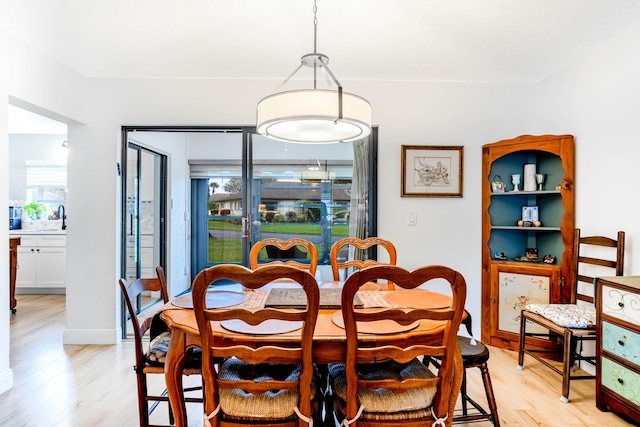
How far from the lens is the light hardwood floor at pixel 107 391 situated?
214 centimetres

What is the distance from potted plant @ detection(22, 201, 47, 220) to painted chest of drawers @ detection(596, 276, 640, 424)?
21.9 ft

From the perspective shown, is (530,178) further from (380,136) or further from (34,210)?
(34,210)

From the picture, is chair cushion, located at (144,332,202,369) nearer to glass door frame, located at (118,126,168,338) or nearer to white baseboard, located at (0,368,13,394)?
white baseboard, located at (0,368,13,394)

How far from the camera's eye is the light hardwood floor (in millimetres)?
2143

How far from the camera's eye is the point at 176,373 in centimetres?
158

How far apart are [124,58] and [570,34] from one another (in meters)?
3.28

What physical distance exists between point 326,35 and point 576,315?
2.54 m

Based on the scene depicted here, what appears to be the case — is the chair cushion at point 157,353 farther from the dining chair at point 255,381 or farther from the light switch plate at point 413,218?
the light switch plate at point 413,218

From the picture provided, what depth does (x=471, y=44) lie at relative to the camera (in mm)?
2695

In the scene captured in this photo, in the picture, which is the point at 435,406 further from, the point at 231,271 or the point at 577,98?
the point at 577,98

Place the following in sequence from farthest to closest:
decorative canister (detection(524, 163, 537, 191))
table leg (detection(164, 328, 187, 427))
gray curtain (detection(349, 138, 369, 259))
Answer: gray curtain (detection(349, 138, 369, 259))
decorative canister (detection(524, 163, 537, 191))
table leg (detection(164, 328, 187, 427))

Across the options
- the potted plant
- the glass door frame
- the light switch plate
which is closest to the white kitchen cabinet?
the potted plant

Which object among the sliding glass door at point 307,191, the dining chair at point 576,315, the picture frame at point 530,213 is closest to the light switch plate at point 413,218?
the sliding glass door at point 307,191

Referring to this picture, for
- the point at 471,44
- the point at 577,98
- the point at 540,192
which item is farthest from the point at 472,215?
the point at 471,44
